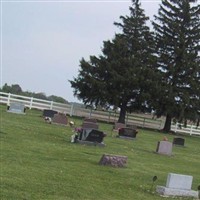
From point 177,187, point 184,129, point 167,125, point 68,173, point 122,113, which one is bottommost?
point 68,173

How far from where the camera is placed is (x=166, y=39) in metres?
48.2

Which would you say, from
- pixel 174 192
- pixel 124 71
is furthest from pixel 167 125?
pixel 174 192

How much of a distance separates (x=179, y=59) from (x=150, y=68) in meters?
3.18

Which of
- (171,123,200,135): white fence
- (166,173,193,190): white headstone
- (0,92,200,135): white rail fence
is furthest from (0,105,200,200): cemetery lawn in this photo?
(171,123,200,135): white fence

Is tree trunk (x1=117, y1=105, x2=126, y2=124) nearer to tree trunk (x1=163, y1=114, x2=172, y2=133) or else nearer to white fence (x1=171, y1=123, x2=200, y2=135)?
tree trunk (x1=163, y1=114, x2=172, y2=133)

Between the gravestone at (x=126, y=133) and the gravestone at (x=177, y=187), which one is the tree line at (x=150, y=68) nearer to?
the gravestone at (x=126, y=133)

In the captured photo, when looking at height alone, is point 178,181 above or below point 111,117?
below

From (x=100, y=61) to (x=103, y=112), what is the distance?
6278 mm

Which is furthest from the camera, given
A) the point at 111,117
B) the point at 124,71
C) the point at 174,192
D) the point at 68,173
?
the point at 111,117

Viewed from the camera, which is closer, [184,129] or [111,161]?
[111,161]

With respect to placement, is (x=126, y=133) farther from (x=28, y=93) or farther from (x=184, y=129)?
(x=28, y=93)

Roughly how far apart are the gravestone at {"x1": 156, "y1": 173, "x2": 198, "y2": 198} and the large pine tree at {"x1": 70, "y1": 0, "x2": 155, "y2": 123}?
3376 centimetres

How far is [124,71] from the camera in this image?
1847 inches

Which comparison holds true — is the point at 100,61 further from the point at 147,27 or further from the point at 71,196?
the point at 71,196
